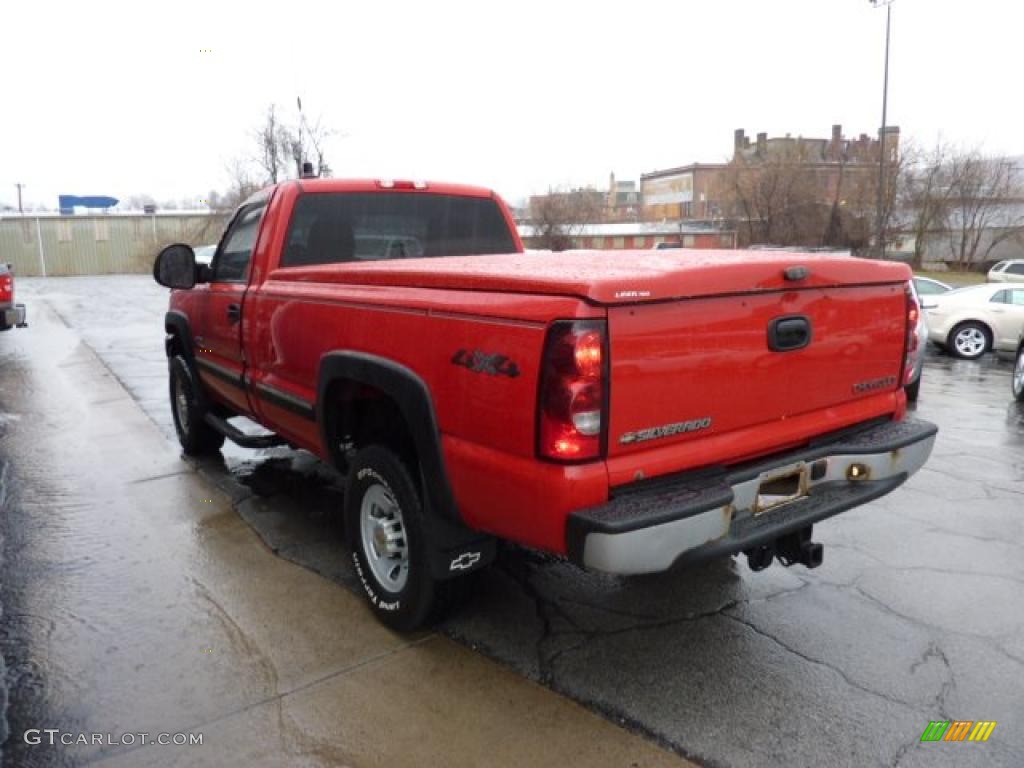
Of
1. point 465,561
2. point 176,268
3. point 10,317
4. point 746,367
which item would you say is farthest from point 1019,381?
point 10,317

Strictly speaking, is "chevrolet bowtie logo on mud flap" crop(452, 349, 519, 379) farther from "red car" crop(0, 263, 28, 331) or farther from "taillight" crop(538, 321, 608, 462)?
"red car" crop(0, 263, 28, 331)

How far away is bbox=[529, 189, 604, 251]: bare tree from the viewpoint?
4973cm

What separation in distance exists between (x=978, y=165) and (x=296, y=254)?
1985 inches

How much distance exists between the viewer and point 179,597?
381 centimetres

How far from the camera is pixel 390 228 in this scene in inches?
187

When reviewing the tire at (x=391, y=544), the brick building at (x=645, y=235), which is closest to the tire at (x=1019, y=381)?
the tire at (x=391, y=544)

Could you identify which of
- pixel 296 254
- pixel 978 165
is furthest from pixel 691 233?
pixel 296 254

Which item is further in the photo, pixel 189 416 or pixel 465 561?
pixel 189 416

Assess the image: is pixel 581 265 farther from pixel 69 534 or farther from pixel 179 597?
pixel 69 534

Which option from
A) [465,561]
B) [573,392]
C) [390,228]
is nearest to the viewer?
[573,392]

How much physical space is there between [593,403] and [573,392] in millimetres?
76

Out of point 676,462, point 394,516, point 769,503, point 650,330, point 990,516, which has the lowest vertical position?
point 990,516

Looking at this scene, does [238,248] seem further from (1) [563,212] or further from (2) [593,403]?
(1) [563,212]

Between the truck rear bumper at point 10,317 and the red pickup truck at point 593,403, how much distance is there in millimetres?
9621
